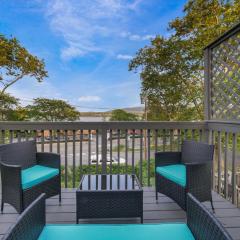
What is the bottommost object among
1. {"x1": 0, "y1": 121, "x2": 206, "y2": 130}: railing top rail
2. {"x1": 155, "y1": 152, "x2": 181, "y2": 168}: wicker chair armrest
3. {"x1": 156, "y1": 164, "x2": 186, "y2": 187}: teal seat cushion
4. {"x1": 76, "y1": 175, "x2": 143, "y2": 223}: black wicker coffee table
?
{"x1": 76, "y1": 175, "x2": 143, "y2": 223}: black wicker coffee table

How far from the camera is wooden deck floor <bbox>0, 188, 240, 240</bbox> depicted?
7.33ft

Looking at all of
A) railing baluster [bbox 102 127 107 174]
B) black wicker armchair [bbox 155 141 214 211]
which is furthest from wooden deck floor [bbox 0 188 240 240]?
railing baluster [bbox 102 127 107 174]

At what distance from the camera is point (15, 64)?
6.49 metres

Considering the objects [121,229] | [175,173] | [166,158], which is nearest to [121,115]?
[166,158]

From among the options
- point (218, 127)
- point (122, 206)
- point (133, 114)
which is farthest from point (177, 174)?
point (133, 114)

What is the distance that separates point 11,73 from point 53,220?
210 inches

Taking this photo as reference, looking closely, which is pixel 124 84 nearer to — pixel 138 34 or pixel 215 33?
pixel 138 34

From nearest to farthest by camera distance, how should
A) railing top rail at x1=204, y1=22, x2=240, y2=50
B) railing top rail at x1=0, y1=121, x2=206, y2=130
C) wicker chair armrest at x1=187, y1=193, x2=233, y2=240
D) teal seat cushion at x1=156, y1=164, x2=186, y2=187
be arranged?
wicker chair armrest at x1=187, y1=193, x2=233, y2=240 → teal seat cushion at x1=156, y1=164, x2=186, y2=187 → railing top rail at x1=204, y1=22, x2=240, y2=50 → railing top rail at x1=0, y1=121, x2=206, y2=130

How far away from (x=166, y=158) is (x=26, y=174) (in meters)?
1.80

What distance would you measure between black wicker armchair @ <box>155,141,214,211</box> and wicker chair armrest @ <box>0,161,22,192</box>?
167 centimetres

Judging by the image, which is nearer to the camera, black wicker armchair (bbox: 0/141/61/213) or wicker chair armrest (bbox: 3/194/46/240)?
wicker chair armrest (bbox: 3/194/46/240)

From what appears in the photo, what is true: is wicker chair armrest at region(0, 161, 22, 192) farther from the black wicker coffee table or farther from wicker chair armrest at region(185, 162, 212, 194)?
wicker chair armrest at region(185, 162, 212, 194)

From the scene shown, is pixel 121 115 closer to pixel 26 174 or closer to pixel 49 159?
pixel 49 159

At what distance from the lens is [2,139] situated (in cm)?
335
